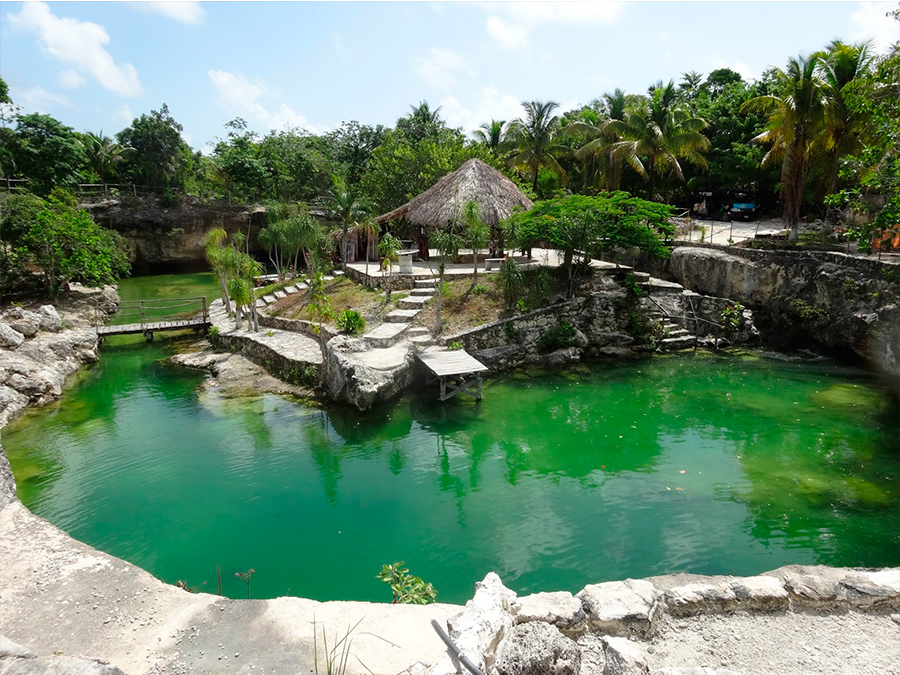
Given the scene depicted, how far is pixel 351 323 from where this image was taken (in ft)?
59.0

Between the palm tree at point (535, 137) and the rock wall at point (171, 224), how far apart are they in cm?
1932

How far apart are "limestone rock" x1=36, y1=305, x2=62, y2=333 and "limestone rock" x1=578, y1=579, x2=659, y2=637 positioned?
70.1ft

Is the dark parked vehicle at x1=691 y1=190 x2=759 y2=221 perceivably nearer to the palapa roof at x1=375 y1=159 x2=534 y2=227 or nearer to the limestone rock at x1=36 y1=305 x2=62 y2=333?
the palapa roof at x1=375 y1=159 x2=534 y2=227

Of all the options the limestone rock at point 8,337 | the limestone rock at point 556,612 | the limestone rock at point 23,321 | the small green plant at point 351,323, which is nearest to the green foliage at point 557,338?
the small green plant at point 351,323

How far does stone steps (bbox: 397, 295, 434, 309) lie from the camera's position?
65.8 ft

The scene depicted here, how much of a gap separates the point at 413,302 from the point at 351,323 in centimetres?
301

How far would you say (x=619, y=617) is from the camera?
608 cm

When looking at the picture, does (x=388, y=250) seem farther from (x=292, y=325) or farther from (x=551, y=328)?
(x=551, y=328)

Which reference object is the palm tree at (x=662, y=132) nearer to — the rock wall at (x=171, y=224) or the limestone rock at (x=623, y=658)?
the limestone rock at (x=623, y=658)

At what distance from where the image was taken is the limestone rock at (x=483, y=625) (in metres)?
5.03

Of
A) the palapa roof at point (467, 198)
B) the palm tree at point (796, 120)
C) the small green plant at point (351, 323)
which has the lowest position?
the small green plant at point (351, 323)

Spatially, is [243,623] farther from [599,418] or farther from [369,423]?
[599,418]

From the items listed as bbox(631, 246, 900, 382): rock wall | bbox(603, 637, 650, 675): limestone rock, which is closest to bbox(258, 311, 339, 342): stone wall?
bbox(603, 637, 650, 675): limestone rock

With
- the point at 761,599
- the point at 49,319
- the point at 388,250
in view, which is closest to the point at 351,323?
the point at 388,250
